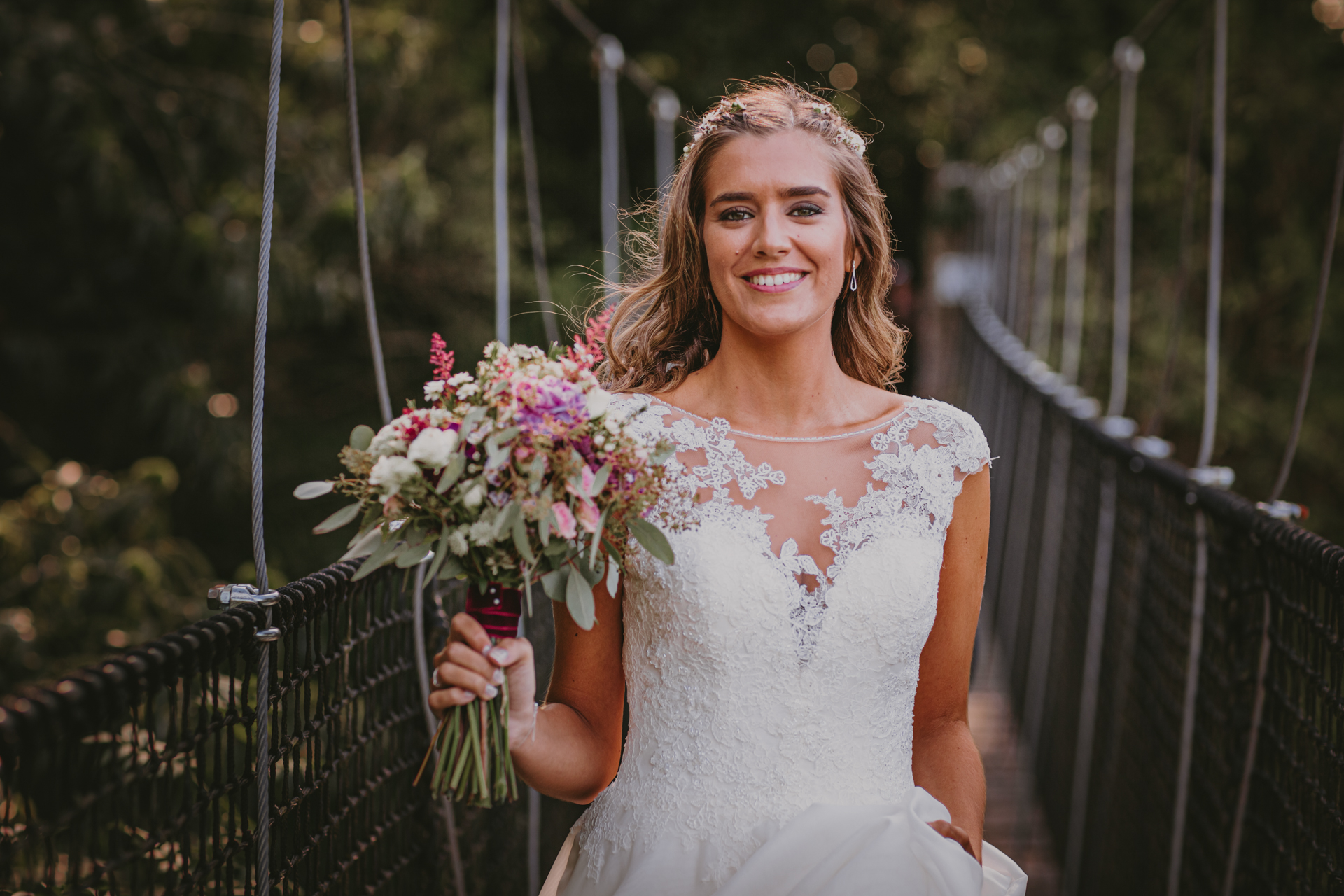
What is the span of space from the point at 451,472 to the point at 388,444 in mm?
81

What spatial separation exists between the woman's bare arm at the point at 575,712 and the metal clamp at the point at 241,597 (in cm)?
17

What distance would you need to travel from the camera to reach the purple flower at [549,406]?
1.00 metres

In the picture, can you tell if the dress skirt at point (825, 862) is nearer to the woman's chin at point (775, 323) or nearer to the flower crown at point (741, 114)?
the woman's chin at point (775, 323)

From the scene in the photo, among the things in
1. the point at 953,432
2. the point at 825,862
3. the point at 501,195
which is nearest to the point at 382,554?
the point at 825,862

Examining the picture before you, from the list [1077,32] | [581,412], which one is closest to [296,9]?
[581,412]

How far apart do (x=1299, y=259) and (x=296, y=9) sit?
260 inches

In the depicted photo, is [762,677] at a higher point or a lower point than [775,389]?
lower

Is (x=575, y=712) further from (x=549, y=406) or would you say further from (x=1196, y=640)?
(x=1196, y=640)

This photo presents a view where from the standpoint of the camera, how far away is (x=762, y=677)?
131 cm

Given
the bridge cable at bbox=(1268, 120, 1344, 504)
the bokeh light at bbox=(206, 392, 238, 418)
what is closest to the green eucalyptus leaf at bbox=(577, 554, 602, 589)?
the bridge cable at bbox=(1268, 120, 1344, 504)

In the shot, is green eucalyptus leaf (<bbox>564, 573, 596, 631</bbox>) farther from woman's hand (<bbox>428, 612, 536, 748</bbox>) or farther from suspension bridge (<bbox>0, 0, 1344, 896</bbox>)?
suspension bridge (<bbox>0, 0, 1344, 896</bbox>)

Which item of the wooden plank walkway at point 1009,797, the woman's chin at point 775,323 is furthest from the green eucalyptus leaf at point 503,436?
the wooden plank walkway at point 1009,797

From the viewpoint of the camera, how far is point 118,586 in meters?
2.62

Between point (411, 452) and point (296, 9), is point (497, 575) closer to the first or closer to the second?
point (411, 452)
